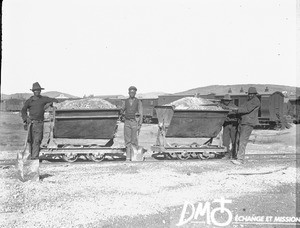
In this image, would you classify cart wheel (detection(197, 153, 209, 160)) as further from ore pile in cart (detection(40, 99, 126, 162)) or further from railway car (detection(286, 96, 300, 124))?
railway car (detection(286, 96, 300, 124))

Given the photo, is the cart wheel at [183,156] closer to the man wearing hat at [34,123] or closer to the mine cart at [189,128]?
the mine cart at [189,128]

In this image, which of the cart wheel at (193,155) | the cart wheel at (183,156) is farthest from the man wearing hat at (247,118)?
the cart wheel at (183,156)

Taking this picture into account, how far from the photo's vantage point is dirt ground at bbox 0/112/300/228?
4.57 meters

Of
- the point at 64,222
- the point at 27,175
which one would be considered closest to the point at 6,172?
the point at 27,175

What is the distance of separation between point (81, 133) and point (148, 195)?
3.84 m

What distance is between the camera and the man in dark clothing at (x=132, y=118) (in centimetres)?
897

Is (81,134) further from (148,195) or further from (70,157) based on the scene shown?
(148,195)

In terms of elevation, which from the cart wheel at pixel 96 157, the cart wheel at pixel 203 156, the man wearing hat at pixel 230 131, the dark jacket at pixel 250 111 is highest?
the dark jacket at pixel 250 111

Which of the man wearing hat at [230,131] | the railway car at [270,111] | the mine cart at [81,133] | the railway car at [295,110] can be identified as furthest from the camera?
the railway car at [295,110]

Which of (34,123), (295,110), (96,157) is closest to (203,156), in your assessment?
(96,157)

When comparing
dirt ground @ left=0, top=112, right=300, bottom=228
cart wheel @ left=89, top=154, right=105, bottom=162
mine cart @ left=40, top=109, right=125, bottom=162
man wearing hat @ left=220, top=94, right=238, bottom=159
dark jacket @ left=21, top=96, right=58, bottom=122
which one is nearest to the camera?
dirt ground @ left=0, top=112, right=300, bottom=228

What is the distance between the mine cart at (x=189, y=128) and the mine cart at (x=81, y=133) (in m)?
1.37

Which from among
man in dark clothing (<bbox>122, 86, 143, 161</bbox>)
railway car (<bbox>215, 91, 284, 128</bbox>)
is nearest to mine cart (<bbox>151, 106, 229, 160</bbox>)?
man in dark clothing (<bbox>122, 86, 143, 161</bbox>)

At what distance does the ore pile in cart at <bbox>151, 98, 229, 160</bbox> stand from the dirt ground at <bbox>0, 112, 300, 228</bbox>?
2.46ft
